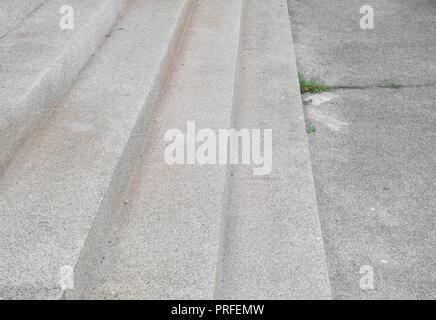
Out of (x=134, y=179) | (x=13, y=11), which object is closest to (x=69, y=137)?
(x=134, y=179)

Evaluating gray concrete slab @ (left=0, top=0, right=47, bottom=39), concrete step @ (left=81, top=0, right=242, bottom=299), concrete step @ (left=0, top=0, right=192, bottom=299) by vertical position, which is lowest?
concrete step @ (left=81, top=0, right=242, bottom=299)

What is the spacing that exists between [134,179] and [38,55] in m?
1.03

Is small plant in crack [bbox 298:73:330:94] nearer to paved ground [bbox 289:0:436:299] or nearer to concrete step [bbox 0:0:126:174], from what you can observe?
paved ground [bbox 289:0:436:299]

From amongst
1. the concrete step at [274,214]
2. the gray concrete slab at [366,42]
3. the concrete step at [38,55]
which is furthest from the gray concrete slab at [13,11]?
the gray concrete slab at [366,42]

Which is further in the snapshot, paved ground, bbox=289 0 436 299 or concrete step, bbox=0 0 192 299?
paved ground, bbox=289 0 436 299

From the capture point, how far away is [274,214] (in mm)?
2578

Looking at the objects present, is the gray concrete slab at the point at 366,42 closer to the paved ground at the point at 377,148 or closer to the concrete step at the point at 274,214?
the paved ground at the point at 377,148

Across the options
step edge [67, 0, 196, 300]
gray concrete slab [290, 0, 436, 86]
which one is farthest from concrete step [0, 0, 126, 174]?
gray concrete slab [290, 0, 436, 86]

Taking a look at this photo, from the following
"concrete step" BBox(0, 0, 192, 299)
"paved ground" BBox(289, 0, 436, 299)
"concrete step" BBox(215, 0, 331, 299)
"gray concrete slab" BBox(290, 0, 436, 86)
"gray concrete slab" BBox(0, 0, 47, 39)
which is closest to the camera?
"concrete step" BBox(0, 0, 192, 299)

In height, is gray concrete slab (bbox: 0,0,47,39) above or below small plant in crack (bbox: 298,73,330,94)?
above

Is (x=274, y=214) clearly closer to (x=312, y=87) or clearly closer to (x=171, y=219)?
(x=171, y=219)

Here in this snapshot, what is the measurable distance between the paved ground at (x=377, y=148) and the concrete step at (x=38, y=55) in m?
1.59

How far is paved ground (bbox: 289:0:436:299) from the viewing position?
93.9 inches
